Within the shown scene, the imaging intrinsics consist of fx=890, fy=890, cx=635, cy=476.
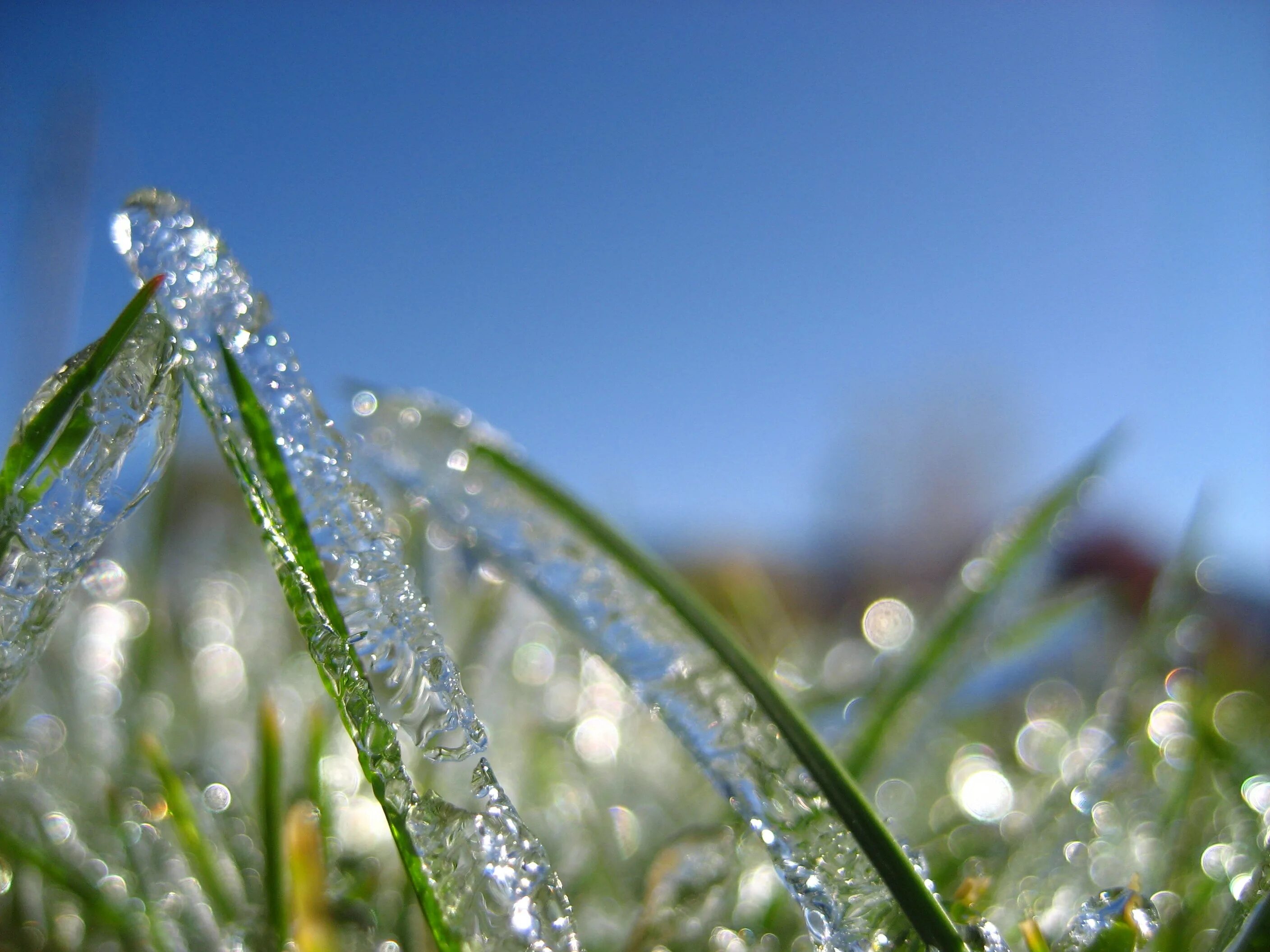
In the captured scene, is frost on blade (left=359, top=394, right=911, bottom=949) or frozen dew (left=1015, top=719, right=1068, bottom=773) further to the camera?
frozen dew (left=1015, top=719, right=1068, bottom=773)

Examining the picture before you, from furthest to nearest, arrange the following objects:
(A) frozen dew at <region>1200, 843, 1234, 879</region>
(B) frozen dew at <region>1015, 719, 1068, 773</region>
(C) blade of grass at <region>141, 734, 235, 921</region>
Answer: (B) frozen dew at <region>1015, 719, 1068, 773</region> < (A) frozen dew at <region>1200, 843, 1234, 879</region> < (C) blade of grass at <region>141, 734, 235, 921</region>

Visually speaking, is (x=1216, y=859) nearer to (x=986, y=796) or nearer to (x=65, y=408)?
(x=986, y=796)

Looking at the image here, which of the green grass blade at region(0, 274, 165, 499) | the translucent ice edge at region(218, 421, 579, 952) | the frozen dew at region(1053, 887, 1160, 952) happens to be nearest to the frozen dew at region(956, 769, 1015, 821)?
the frozen dew at region(1053, 887, 1160, 952)

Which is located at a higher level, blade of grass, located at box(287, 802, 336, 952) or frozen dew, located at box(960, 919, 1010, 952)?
blade of grass, located at box(287, 802, 336, 952)

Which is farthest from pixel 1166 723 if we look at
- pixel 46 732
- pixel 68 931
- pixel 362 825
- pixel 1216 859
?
pixel 46 732

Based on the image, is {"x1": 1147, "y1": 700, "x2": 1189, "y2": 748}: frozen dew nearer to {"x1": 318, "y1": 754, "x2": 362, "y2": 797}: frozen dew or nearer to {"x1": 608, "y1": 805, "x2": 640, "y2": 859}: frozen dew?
{"x1": 608, "y1": 805, "x2": 640, "y2": 859}: frozen dew

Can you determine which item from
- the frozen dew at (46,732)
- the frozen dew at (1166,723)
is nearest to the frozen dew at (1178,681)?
the frozen dew at (1166,723)
